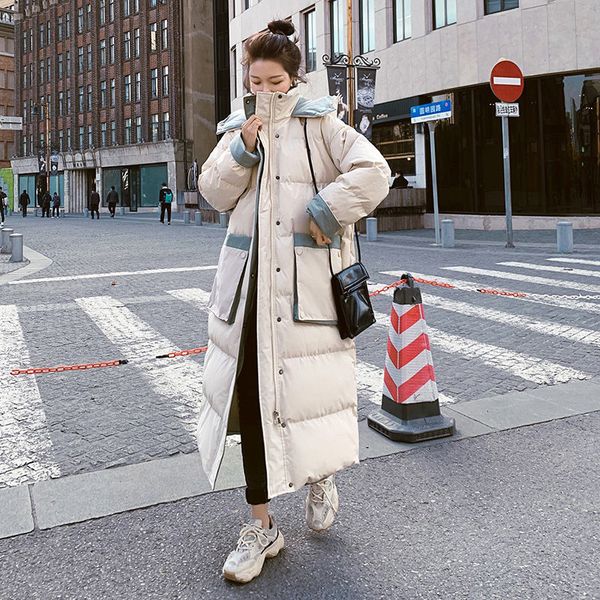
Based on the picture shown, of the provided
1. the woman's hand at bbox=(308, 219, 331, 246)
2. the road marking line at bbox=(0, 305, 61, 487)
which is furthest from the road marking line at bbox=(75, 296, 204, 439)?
the woman's hand at bbox=(308, 219, 331, 246)

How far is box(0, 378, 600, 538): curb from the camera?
127 inches

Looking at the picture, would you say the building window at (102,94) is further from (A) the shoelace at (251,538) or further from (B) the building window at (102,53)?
(A) the shoelace at (251,538)

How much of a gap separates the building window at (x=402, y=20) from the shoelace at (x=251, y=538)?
85.5 ft

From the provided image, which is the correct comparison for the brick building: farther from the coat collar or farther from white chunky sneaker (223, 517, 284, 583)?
white chunky sneaker (223, 517, 284, 583)

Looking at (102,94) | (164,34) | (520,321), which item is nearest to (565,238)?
(520,321)

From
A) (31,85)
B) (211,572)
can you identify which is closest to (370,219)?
(211,572)

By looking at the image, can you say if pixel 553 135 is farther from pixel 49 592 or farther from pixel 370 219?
pixel 49 592

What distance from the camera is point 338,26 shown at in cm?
2962

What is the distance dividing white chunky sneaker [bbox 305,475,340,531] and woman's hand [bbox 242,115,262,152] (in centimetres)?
136

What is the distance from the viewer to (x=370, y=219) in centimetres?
1950

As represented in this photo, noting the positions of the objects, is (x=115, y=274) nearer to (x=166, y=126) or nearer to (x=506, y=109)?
(x=506, y=109)

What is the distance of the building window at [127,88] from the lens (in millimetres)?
56906

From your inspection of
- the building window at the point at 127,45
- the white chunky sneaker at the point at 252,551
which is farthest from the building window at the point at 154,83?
the white chunky sneaker at the point at 252,551

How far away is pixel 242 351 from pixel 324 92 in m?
28.4
